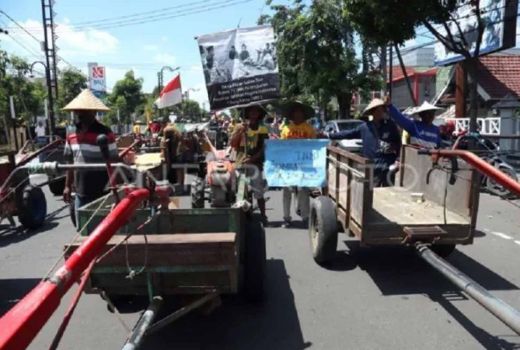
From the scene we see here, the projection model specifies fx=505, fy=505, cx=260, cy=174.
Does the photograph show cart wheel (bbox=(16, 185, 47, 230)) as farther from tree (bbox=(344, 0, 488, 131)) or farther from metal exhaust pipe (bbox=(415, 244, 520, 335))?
tree (bbox=(344, 0, 488, 131))

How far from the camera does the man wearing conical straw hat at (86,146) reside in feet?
17.1

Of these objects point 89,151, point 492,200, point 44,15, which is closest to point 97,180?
point 89,151

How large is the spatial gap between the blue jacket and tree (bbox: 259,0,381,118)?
15.8 m

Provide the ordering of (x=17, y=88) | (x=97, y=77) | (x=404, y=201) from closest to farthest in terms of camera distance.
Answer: (x=404, y=201) < (x=17, y=88) < (x=97, y=77)

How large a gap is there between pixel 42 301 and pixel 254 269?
296cm

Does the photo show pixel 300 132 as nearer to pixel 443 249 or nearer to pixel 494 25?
pixel 443 249

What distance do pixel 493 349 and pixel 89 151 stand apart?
4.10m

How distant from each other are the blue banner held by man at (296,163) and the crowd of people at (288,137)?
0.30 m

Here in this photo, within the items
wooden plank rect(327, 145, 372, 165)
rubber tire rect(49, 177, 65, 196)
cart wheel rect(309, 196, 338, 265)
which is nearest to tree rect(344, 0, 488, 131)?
wooden plank rect(327, 145, 372, 165)

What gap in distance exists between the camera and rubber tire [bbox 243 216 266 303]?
448 cm

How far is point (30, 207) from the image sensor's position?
8180 millimetres

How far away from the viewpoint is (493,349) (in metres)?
3.75

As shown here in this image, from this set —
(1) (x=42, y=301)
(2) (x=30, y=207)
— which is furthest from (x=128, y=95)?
(1) (x=42, y=301)

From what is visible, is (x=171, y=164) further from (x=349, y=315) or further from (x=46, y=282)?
(x=46, y=282)
